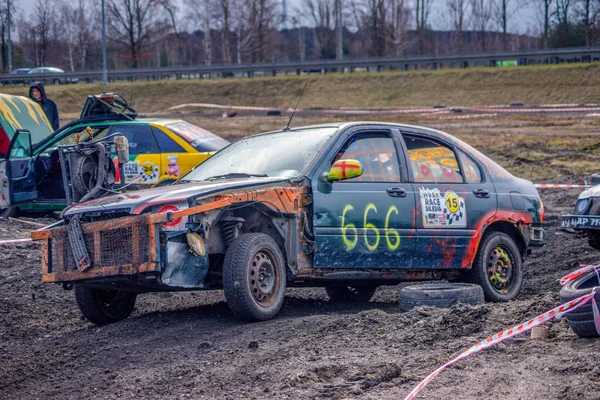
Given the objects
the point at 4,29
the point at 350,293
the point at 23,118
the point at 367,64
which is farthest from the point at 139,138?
the point at 4,29

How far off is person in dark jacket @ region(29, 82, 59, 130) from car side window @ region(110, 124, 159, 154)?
274 cm

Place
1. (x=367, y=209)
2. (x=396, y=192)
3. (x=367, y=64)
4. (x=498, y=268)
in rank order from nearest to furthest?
(x=367, y=209) → (x=396, y=192) → (x=498, y=268) → (x=367, y=64)

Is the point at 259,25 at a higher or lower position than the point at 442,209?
higher

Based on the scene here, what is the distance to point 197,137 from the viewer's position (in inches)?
524

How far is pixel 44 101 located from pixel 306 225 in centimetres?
984

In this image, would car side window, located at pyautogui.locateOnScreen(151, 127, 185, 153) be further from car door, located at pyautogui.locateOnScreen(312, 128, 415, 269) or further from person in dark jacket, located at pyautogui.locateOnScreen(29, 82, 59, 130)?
car door, located at pyautogui.locateOnScreen(312, 128, 415, 269)

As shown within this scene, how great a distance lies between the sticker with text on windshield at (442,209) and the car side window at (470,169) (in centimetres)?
35

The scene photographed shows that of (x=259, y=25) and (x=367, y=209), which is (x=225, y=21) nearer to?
(x=259, y=25)

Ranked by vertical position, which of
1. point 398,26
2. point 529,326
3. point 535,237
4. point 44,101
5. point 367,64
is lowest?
point 529,326

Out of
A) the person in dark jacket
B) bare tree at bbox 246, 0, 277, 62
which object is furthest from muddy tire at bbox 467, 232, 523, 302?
bare tree at bbox 246, 0, 277, 62

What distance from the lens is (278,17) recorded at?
224ft

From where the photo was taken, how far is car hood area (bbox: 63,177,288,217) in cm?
634

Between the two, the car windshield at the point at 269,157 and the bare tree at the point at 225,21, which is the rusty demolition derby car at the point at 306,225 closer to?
the car windshield at the point at 269,157

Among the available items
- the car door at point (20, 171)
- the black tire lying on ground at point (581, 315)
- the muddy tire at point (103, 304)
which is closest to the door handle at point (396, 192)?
the black tire lying on ground at point (581, 315)
